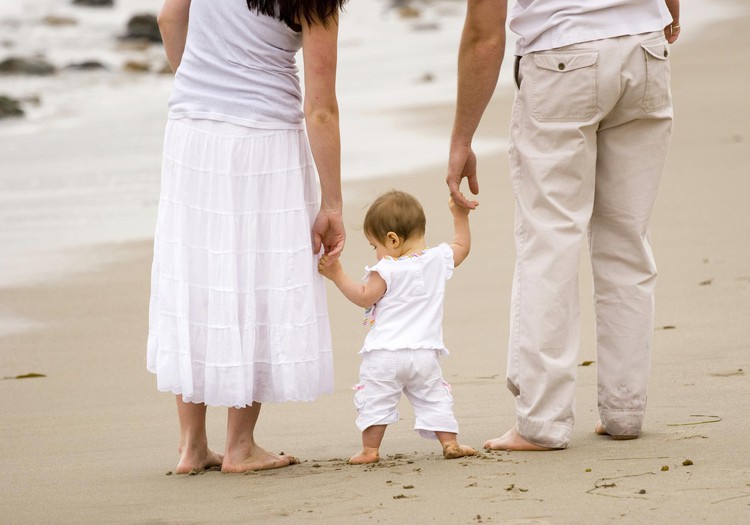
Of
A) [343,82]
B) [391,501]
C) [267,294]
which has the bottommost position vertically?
[391,501]

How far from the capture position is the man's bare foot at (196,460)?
407 centimetres

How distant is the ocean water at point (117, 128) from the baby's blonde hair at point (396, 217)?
3.92 meters

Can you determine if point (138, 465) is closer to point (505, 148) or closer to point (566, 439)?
point (566, 439)

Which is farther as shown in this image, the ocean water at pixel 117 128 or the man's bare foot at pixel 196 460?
the ocean water at pixel 117 128

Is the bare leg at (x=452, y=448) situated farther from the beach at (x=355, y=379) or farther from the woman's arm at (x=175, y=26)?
the woman's arm at (x=175, y=26)

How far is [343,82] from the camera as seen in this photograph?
16578 mm

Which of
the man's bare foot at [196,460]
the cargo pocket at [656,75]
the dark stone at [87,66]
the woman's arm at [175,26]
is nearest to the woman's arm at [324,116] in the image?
the woman's arm at [175,26]

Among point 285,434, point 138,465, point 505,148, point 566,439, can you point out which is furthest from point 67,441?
point 505,148

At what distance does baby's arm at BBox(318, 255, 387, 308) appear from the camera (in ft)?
13.0

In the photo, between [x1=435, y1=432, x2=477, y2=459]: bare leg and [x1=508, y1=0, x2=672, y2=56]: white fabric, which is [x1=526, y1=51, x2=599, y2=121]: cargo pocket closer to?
[x1=508, y1=0, x2=672, y2=56]: white fabric

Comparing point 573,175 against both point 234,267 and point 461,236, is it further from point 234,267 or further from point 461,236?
point 234,267

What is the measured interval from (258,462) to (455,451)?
65cm

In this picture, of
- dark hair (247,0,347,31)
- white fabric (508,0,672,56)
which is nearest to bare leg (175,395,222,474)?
dark hair (247,0,347,31)

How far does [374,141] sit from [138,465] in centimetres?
781
